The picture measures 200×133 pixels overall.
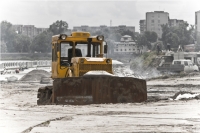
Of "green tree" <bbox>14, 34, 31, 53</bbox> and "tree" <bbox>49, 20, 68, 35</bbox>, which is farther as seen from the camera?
"green tree" <bbox>14, 34, 31, 53</bbox>

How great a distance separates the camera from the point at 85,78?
18.5 meters

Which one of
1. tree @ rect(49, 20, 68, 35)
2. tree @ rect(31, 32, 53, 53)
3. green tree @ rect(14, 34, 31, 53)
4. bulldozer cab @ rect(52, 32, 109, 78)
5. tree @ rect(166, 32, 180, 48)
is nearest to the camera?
bulldozer cab @ rect(52, 32, 109, 78)

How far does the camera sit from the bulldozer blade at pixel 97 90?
18422 millimetres

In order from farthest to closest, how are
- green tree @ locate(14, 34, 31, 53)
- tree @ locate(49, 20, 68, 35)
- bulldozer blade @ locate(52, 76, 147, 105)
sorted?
1. green tree @ locate(14, 34, 31, 53)
2. tree @ locate(49, 20, 68, 35)
3. bulldozer blade @ locate(52, 76, 147, 105)

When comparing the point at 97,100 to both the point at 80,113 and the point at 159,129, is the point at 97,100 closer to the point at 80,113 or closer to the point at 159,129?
the point at 80,113

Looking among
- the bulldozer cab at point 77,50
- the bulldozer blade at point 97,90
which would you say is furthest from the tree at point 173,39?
the bulldozer blade at point 97,90

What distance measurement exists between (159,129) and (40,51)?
160m

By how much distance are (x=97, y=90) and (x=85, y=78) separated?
1.83 feet

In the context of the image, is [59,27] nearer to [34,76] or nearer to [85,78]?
[34,76]

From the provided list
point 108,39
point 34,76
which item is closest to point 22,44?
point 108,39

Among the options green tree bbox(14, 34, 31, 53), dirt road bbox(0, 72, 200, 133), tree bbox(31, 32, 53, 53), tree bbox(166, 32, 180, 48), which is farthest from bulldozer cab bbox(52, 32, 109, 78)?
green tree bbox(14, 34, 31, 53)

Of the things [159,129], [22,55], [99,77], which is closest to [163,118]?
[159,129]

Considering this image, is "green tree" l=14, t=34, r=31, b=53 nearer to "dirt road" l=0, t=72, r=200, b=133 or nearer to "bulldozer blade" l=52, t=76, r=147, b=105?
"bulldozer blade" l=52, t=76, r=147, b=105

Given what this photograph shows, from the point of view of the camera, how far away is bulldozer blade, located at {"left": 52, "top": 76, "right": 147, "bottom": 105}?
18422mm
